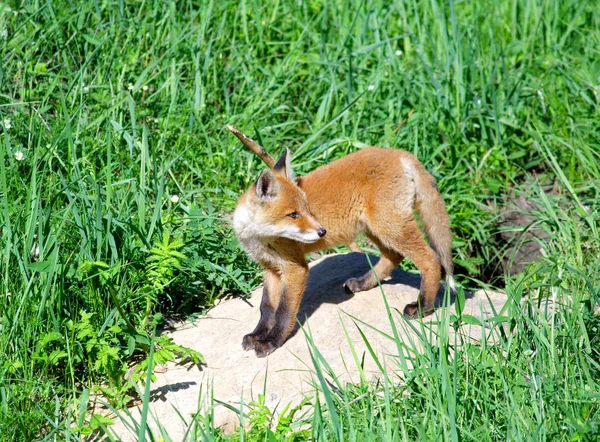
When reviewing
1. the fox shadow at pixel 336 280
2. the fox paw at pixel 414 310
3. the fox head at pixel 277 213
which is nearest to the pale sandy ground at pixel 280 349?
the fox shadow at pixel 336 280

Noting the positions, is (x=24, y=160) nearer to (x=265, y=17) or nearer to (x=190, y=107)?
(x=190, y=107)

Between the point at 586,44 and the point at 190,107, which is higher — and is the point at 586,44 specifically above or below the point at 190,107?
below

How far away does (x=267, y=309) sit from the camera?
4.76 metres

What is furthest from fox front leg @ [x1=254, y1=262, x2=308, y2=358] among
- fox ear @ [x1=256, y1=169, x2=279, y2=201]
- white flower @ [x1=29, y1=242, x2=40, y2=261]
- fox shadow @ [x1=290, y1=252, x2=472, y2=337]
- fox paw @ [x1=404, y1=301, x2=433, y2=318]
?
white flower @ [x1=29, y1=242, x2=40, y2=261]

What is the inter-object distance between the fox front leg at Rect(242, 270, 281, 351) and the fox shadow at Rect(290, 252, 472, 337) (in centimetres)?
18

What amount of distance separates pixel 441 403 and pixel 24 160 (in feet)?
10.7

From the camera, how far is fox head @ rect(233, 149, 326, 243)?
15.1ft

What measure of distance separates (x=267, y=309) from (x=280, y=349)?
1.08 ft

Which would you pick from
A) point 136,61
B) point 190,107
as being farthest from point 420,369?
point 136,61

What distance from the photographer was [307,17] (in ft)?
24.3

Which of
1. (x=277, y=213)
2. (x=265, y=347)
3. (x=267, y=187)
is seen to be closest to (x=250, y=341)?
(x=265, y=347)

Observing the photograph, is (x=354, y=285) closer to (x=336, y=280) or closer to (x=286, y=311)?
(x=336, y=280)

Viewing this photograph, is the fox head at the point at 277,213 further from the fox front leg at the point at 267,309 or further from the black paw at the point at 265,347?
the black paw at the point at 265,347

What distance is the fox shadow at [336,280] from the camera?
4975 millimetres
